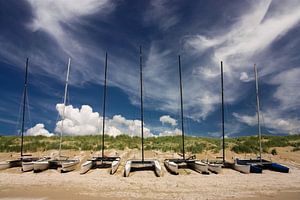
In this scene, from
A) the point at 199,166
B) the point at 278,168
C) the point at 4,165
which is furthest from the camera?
the point at 4,165

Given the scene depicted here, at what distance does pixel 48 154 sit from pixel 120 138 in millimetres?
15564

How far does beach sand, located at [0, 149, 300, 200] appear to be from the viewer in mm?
12953

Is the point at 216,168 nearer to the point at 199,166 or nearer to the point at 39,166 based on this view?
the point at 199,166

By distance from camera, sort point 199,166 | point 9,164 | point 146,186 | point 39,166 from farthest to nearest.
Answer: point 9,164, point 199,166, point 39,166, point 146,186

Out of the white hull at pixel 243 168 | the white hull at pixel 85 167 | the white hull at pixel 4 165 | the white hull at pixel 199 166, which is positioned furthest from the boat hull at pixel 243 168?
the white hull at pixel 4 165

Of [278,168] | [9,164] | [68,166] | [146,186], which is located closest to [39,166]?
[68,166]

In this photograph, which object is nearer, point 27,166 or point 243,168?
point 243,168

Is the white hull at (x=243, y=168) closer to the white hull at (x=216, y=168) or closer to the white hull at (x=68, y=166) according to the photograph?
the white hull at (x=216, y=168)

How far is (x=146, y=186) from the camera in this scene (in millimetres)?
15164

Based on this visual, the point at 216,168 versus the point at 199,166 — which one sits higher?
the point at 199,166

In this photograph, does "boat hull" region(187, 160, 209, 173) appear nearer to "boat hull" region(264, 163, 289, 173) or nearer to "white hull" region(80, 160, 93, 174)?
"boat hull" region(264, 163, 289, 173)

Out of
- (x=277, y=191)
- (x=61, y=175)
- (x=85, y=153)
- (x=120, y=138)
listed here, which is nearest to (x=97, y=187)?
(x=61, y=175)

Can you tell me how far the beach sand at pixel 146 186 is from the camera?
1295 cm

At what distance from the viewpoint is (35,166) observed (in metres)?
20.0
